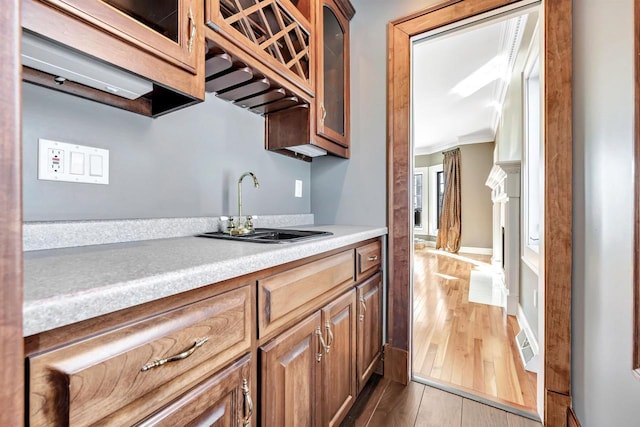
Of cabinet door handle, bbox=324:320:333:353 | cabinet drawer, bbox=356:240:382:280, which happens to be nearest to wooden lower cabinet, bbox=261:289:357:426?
cabinet door handle, bbox=324:320:333:353

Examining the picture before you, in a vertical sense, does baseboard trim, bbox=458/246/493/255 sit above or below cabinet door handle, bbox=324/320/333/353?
below

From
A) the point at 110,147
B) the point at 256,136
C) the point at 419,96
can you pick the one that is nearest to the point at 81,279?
the point at 110,147

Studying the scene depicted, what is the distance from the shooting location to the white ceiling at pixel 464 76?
2.46 meters

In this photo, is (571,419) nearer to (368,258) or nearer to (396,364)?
(396,364)

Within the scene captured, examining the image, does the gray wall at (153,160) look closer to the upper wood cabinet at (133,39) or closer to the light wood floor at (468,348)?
the upper wood cabinet at (133,39)

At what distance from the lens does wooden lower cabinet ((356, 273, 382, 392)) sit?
4.48ft

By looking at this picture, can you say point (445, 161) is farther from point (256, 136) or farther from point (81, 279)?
point (81, 279)

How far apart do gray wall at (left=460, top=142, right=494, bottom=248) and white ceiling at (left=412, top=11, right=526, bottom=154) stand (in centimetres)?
61

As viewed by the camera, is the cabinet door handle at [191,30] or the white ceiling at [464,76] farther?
the white ceiling at [464,76]

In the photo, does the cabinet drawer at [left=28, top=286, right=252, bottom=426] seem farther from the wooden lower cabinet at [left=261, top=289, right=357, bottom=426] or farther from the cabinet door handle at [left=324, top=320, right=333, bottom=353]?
the cabinet door handle at [left=324, top=320, right=333, bottom=353]

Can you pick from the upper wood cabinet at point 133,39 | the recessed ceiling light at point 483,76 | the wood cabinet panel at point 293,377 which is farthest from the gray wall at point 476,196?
the upper wood cabinet at point 133,39

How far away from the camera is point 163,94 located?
97 cm

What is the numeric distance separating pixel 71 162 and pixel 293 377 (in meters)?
0.95

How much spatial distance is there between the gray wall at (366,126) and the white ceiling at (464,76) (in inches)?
9.2
